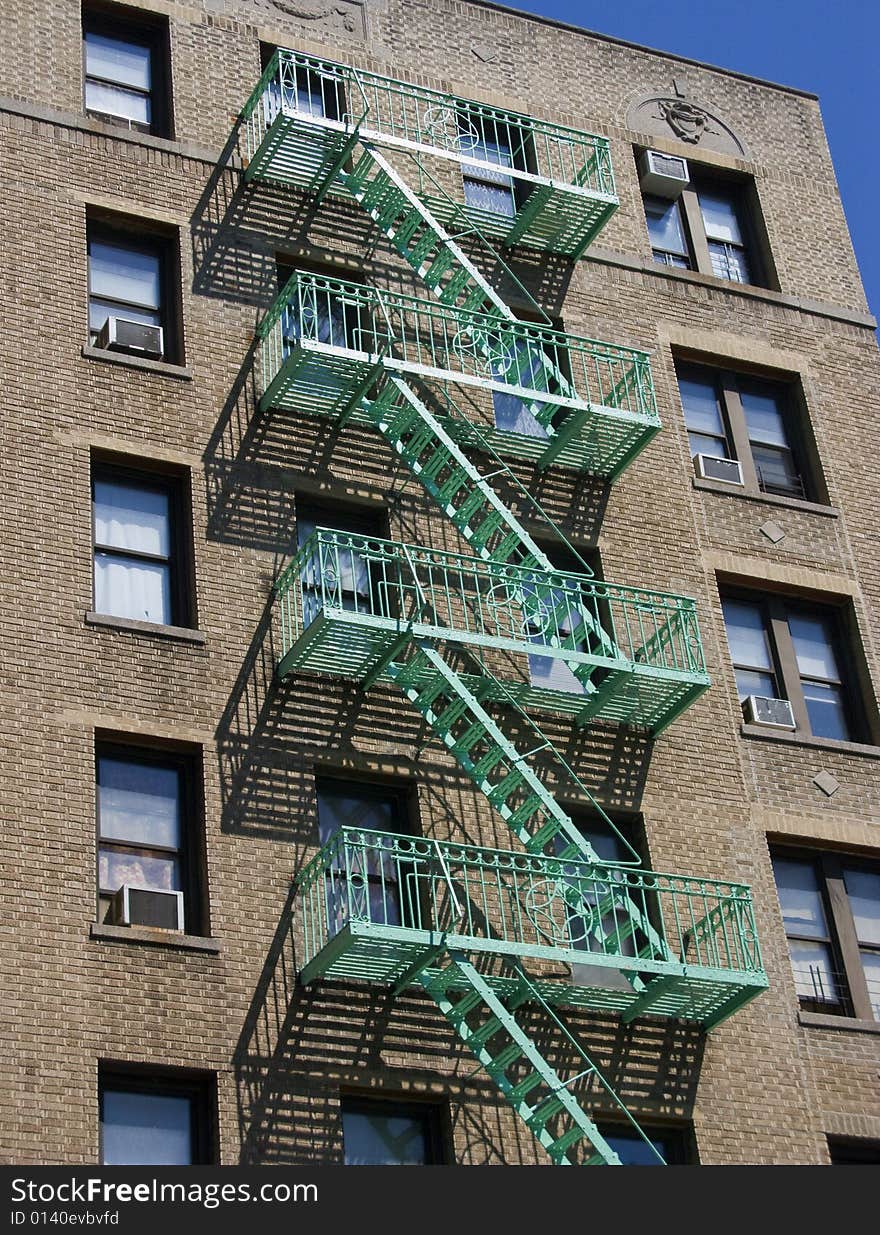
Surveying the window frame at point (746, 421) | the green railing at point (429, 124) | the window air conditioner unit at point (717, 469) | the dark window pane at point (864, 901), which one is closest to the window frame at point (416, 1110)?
the dark window pane at point (864, 901)

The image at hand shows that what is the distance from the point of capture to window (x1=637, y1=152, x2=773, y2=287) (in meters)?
32.1

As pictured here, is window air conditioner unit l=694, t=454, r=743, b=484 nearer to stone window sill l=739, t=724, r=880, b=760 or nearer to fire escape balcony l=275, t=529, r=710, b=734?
fire escape balcony l=275, t=529, r=710, b=734

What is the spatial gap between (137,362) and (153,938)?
7324mm

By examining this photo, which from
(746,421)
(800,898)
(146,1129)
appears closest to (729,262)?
(746,421)

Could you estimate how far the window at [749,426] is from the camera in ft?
98.5

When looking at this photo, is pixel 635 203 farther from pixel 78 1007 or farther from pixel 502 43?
pixel 78 1007

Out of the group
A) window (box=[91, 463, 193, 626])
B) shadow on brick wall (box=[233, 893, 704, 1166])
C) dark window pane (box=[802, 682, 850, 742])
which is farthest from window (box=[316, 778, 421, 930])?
dark window pane (box=[802, 682, 850, 742])

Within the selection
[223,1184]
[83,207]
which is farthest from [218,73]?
[223,1184]

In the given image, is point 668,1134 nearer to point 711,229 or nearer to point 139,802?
point 139,802

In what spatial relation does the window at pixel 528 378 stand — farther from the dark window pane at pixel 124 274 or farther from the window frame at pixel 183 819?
the window frame at pixel 183 819

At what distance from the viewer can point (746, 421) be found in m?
30.5

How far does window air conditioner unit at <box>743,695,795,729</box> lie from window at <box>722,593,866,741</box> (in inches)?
6.9

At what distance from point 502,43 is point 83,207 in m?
7.98

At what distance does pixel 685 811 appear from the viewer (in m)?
26.0
